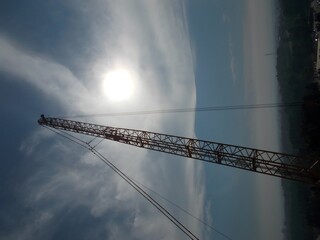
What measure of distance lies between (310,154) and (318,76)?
28.5 meters

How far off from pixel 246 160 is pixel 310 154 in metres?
55.4

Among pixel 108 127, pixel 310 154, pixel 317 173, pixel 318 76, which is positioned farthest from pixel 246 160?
pixel 318 76

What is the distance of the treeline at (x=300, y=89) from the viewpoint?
90688 millimetres

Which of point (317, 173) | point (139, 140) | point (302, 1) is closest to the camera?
point (317, 173)

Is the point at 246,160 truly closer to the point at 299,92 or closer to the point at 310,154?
the point at 310,154

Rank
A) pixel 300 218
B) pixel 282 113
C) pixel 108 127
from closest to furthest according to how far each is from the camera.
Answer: pixel 108 127
pixel 300 218
pixel 282 113

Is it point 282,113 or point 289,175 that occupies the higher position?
point 282,113

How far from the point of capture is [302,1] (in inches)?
4931

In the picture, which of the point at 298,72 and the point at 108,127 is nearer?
the point at 108,127

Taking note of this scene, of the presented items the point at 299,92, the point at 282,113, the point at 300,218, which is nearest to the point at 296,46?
the point at 299,92

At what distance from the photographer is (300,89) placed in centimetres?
12875

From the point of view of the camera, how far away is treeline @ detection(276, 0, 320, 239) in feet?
298

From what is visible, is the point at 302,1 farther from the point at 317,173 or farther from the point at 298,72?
the point at 317,173

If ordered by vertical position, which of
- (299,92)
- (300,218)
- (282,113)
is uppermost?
(282,113)
